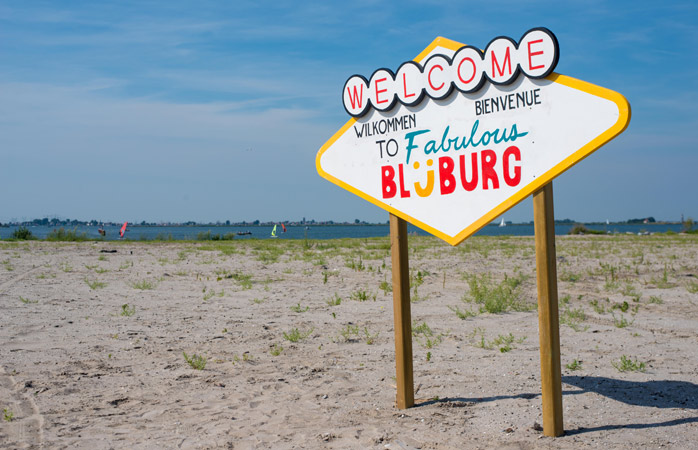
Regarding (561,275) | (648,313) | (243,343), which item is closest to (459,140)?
(243,343)

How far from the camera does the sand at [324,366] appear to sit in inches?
178

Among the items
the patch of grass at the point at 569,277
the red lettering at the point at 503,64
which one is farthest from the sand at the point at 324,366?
the red lettering at the point at 503,64

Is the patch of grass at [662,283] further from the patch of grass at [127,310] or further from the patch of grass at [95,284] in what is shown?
the patch of grass at [95,284]

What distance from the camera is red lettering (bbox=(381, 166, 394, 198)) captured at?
199 inches

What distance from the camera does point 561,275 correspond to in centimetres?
1384

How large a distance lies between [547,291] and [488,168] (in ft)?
3.22

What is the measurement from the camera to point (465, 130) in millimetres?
4438

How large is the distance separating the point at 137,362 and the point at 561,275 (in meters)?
10.4

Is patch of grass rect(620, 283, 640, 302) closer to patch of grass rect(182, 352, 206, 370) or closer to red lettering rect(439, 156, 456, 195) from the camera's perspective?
red lettering rect(439, 156, 456, 195)

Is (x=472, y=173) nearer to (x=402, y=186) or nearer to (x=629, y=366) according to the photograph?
(x=402, y=186)

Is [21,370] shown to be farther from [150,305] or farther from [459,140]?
[459,140]

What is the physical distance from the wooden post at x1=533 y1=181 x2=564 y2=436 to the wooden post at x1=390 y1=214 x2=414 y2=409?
130 cm

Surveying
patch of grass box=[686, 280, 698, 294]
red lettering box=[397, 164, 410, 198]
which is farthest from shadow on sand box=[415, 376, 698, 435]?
patch of grass box=[686, 280, 698, 294]

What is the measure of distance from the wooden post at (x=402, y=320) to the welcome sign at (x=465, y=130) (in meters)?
0.25
